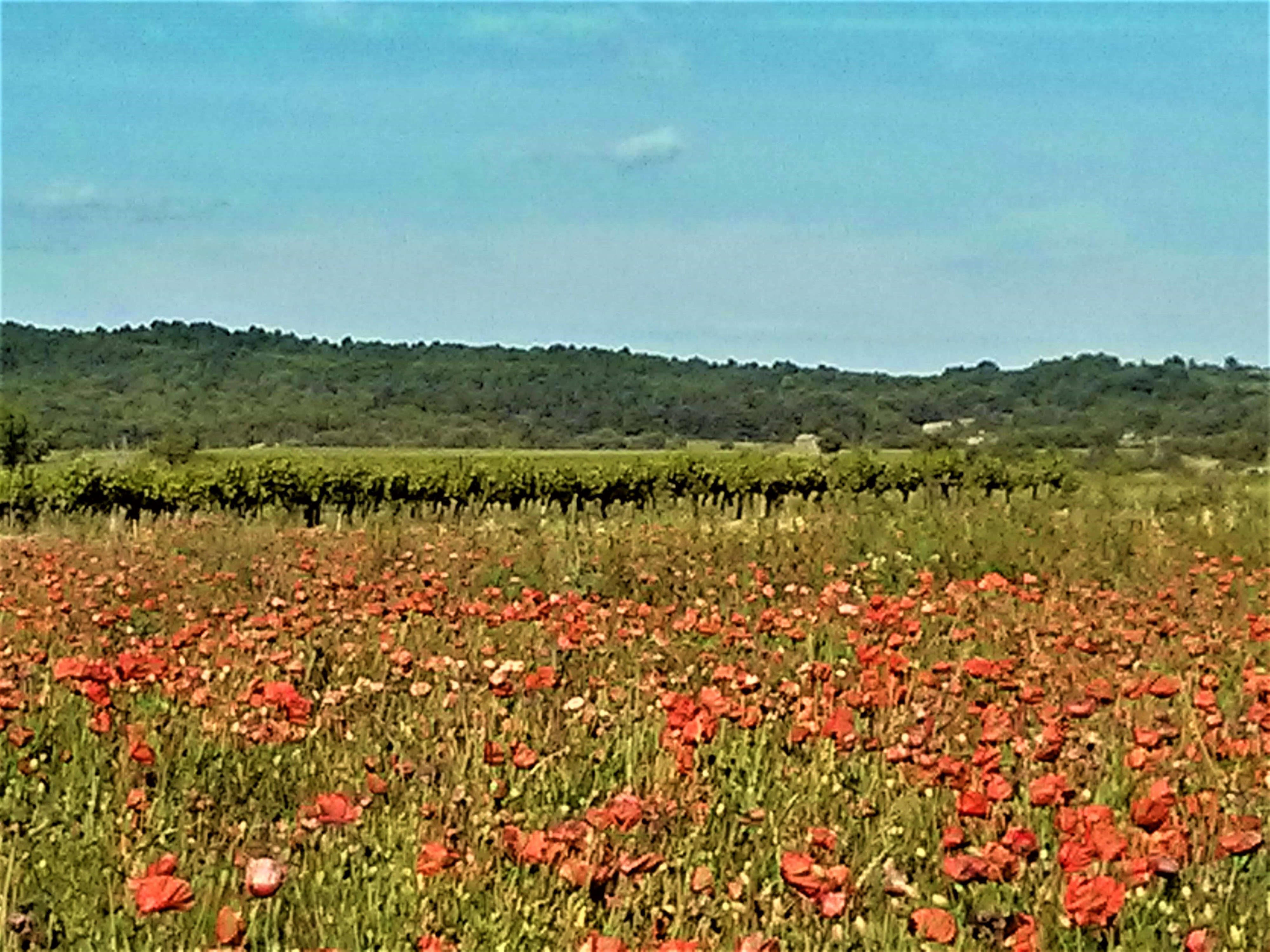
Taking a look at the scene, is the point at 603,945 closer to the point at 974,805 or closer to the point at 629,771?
the point at 974,805

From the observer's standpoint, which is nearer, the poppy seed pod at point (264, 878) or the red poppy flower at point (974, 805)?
the poppy seed pod at point (264, 878)

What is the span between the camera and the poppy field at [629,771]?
2.92m

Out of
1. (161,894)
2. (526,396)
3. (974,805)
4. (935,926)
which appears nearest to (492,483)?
(974,805)

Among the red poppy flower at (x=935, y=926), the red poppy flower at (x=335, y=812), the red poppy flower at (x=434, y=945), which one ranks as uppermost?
the red poppy flower at (x=335, y=812)

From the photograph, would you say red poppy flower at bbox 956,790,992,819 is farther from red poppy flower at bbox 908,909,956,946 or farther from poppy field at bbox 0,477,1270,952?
red poppy flower at bbox 908,909,956,946

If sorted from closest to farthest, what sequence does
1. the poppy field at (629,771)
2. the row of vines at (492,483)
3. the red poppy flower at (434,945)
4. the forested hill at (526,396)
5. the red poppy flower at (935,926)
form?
1. the red poppy flower at (434,945)
2. the red poppy flower at (935,926)
3. the poppy field at (629,771)
4. the row of vines at (492,483)
5. the forested hill at (526,396)

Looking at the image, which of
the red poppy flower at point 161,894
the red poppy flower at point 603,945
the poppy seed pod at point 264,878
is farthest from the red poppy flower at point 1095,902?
the red poppy flower at point 161,894

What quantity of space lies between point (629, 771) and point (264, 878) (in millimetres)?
1562

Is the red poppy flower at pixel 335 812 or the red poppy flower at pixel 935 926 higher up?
the red poppy flower at pixel 335 812

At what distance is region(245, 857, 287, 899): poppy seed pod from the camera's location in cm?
250

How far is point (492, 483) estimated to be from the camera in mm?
34562

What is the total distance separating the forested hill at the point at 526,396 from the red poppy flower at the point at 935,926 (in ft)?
180

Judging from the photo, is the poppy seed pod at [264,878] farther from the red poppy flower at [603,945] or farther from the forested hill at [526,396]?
the forested hill at [526,396]

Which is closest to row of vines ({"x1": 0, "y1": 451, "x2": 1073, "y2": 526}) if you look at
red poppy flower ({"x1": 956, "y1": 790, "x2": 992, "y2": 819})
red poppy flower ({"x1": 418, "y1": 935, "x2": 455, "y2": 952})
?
red poppy flower ({"x1": 956, "y1": 790, "x2": 992, "y2": 819})
